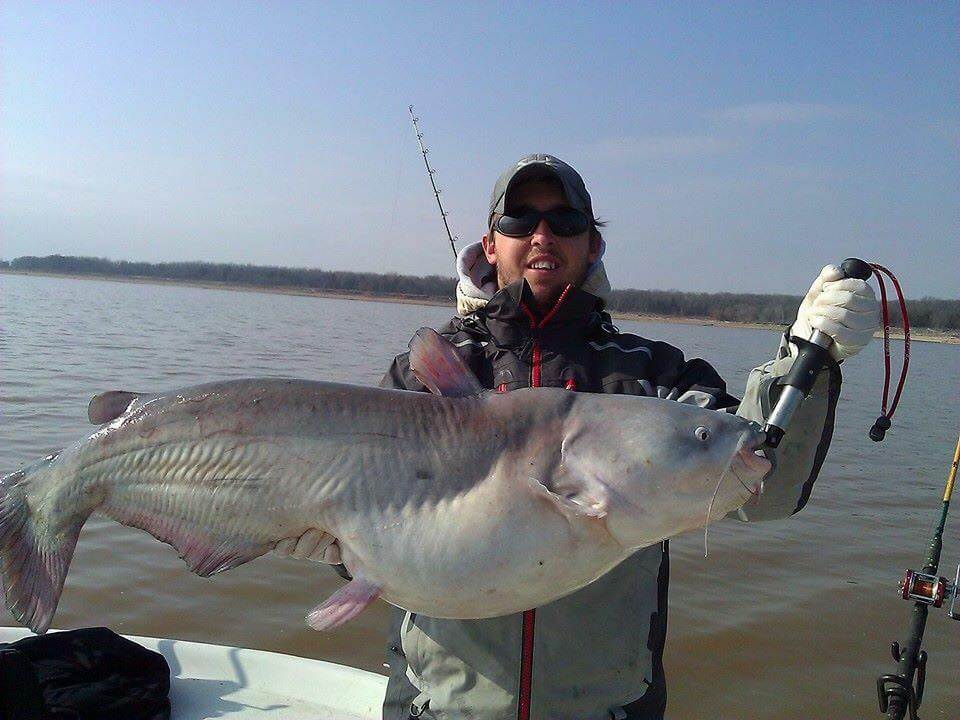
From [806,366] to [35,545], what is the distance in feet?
8.44

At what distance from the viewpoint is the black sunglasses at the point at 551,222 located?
10.2 feet

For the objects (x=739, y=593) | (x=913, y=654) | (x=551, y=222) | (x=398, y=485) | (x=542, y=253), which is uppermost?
(x=551, y=222)

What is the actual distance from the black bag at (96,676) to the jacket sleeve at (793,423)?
3060mm

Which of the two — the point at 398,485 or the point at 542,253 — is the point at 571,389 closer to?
the point at 542,253

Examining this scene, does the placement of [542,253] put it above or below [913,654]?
above

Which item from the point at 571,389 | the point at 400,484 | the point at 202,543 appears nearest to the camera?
the point at 400,484

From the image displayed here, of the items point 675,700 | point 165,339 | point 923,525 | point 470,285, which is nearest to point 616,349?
point 470,285

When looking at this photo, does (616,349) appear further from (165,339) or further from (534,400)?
(165,339)

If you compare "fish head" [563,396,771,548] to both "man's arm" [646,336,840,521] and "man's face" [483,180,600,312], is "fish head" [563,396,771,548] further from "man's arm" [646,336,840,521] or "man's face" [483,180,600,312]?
"man's face" [483,180,600,312]

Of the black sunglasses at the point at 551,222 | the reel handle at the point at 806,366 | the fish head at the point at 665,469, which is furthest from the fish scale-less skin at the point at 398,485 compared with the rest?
the black sunglasses at the point at 551,222

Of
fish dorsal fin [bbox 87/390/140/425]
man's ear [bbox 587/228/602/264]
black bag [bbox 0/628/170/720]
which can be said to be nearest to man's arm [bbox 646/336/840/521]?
man's ear [bbox 587/228/602/264]

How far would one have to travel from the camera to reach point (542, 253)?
3139mm

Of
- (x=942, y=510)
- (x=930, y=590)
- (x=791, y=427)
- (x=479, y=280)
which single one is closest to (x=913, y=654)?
(x=930, y=590)

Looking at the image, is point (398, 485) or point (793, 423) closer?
point (398, 485)
